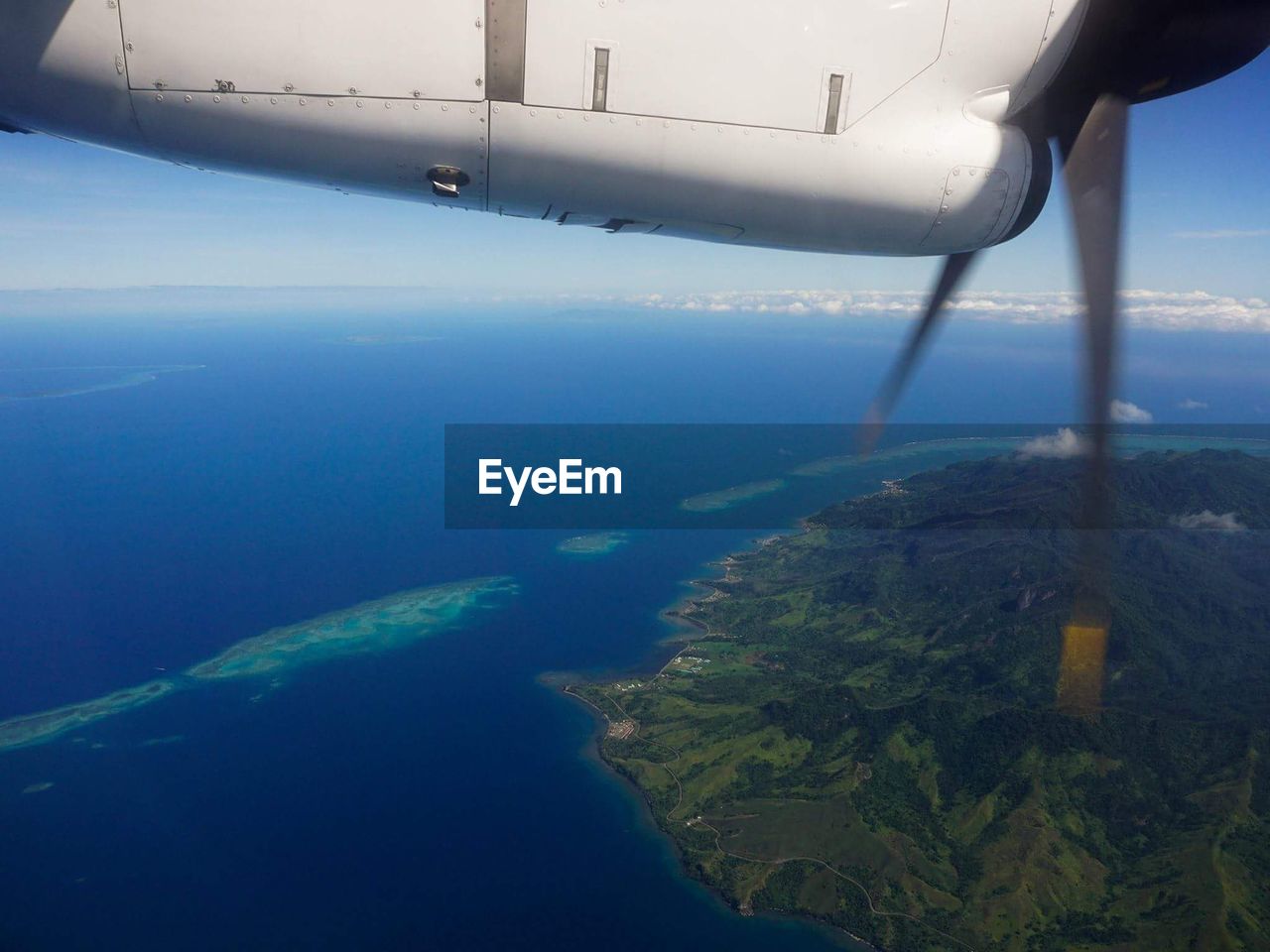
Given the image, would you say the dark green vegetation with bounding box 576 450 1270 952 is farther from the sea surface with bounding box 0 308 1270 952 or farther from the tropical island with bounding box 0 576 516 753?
the tropical island with bounding box 0 576 516 753

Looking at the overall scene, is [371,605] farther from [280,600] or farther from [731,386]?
[731,386]

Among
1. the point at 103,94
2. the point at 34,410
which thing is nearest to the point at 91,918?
the point at 103,94

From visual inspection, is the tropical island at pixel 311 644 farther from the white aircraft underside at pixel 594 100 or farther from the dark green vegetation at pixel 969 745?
the white aircraft underside at pixel 594 100

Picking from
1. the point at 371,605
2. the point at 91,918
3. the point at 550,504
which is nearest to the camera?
the point at 91,918

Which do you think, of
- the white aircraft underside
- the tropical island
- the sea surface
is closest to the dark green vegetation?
the sea surface

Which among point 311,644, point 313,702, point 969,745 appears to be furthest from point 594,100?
point 311,644

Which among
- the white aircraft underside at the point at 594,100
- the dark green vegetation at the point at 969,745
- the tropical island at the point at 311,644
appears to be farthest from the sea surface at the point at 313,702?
the dark green vegetation at the point at 969,745
